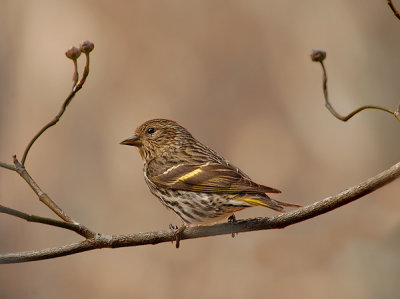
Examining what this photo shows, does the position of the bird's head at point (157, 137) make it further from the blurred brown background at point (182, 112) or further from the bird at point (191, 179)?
the blurred brown background at point (182, 112)

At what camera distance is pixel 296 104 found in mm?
7676

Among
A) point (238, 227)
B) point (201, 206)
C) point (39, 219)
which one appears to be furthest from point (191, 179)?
point (39, 219)

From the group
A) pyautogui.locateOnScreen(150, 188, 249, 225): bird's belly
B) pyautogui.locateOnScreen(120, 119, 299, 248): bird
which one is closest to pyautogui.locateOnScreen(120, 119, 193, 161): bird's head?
pyautogui.locateOnScreen(120, 119, 299, 248): bird

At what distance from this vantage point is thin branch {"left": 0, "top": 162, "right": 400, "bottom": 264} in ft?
8.84

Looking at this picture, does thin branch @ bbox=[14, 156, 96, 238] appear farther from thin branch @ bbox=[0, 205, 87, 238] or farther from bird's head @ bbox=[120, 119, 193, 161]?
bird's head @ bbox=[120, 119, 193, 161]

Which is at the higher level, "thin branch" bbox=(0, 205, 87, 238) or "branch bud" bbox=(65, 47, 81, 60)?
"branch bud" bbox=(65, 47, 81, 60)

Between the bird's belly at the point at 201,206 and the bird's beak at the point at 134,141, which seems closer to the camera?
the bird's belly at the point at 201,206

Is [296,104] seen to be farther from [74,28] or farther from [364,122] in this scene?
[74,28]

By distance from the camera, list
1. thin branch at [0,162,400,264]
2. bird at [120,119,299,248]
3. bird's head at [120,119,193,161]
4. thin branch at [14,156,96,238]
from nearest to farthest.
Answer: thin branch at [0,162,400,264] → thin branch at [14,156,96,238] → bird at [120,119,299,248] → bird's head at [120,119,193,161]

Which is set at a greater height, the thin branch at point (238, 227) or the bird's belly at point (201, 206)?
the bird's belly at point (201, 206)

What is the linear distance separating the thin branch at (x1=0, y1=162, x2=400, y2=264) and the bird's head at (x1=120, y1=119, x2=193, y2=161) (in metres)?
1.51

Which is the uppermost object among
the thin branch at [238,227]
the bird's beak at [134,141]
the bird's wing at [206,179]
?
the bird's beak at [134,141]

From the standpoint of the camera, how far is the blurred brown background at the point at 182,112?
730 centimetres

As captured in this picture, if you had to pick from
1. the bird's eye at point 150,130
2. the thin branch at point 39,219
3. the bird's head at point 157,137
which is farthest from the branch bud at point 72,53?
the bird's eye at point 150,130
